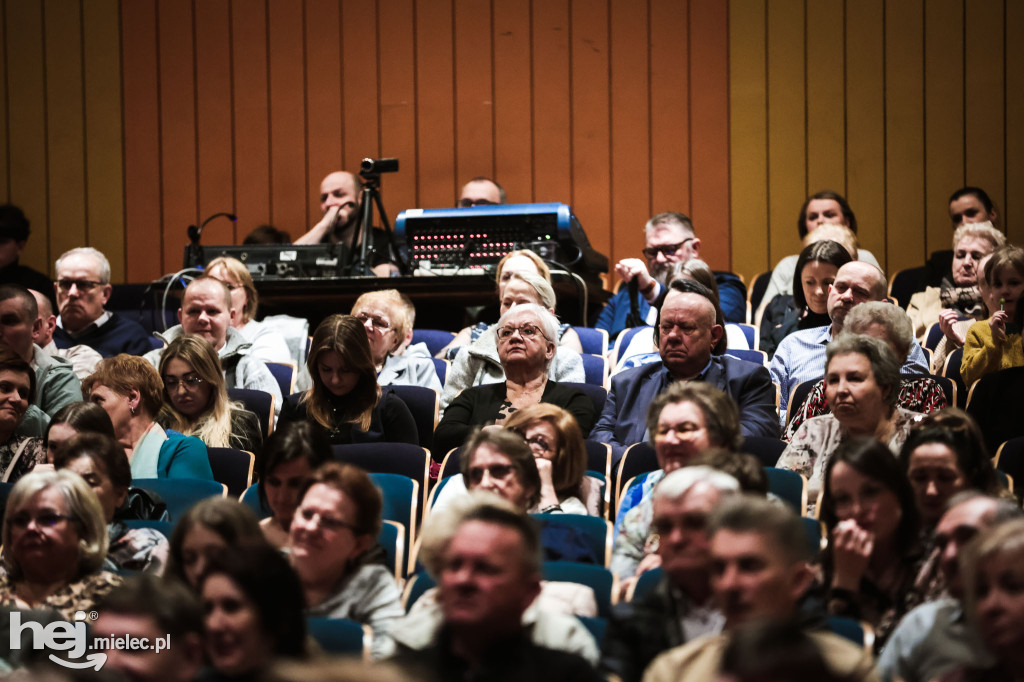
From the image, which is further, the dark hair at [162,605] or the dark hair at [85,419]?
the dark hair at [85,419]

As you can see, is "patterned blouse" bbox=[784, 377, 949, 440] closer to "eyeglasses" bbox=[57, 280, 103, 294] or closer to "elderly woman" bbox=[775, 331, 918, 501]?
"elderly woman" bbox=[775, 331, 918, 501]

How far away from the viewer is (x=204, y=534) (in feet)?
7.25

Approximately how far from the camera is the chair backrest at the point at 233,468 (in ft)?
10.5

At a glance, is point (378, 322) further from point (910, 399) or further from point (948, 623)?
point (948, 623)

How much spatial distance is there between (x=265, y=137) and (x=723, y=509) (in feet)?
15.0

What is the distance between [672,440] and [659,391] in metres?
0.81

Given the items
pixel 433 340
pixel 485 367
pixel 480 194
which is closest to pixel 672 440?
pixel 485 367

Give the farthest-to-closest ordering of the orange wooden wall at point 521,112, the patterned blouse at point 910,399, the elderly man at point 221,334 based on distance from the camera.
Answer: the orange wooden wall at point 521,112, the elderly man at point 221,334, the patterned blouse at point 910,399

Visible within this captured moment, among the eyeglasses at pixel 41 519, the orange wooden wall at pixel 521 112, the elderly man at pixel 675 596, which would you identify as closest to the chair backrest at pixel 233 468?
the eyeglasses at pixel 41 519

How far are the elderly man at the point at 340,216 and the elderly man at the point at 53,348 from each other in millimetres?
Result: 1167

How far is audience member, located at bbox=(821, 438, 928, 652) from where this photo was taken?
214cm

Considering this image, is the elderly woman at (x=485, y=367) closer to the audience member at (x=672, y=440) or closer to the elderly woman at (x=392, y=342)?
the elderly woman at (x=392, y=342)

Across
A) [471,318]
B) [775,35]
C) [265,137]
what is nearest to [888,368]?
[471,318]

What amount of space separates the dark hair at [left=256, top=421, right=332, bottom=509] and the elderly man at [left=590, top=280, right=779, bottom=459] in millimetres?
931
